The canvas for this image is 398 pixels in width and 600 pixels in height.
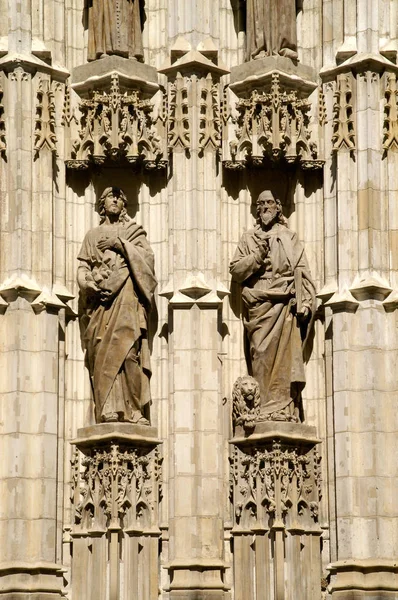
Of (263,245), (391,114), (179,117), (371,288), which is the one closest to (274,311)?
(263,245)

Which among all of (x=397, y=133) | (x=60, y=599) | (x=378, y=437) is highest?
(x=397, y=133)

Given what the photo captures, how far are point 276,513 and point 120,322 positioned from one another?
99.5 inches

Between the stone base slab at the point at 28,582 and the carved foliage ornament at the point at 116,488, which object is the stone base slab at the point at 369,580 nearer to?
the carved foliage ornament at the point at 116,488

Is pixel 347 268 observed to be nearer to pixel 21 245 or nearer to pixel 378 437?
pixel 378 437

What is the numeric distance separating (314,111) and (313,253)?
1.53 metres

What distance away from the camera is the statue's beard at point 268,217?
18.5 metres

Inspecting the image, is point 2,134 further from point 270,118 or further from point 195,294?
point 270,118

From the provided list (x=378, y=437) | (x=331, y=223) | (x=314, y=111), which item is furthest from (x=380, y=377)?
(x=314, y=111)

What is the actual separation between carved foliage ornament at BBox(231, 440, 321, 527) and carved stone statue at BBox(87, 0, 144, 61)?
446 centimetres

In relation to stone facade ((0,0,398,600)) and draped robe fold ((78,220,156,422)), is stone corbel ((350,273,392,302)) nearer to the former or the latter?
stone facade ((0,0,398,600))

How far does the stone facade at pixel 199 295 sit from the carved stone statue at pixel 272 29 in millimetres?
22

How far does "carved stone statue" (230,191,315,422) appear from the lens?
18203 mm

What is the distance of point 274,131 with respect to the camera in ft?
60.8

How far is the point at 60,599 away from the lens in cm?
1764
